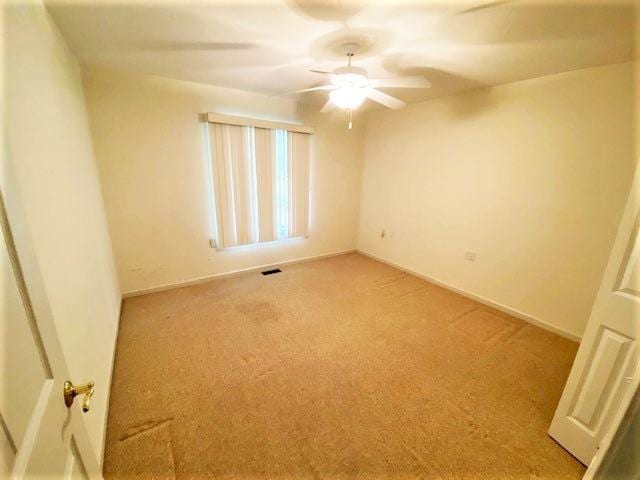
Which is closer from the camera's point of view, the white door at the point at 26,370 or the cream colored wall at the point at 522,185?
the white door at the point at 26,370

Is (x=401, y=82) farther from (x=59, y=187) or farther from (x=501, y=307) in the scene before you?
(x=501, y=307)

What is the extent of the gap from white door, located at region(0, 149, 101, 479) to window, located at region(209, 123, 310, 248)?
101 inches

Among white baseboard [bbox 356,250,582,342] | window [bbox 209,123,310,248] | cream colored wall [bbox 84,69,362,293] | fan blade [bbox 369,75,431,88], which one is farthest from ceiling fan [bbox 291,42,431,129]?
white baseboard [bbox 356,250,582,342]

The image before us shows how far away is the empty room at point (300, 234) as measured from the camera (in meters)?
1.07

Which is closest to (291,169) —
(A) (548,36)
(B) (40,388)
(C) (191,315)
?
(C) (191,315)

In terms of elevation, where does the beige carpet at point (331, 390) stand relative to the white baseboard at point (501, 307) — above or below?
below

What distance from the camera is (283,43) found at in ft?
5.90

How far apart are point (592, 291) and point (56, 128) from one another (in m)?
3.89

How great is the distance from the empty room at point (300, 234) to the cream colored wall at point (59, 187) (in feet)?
0.06

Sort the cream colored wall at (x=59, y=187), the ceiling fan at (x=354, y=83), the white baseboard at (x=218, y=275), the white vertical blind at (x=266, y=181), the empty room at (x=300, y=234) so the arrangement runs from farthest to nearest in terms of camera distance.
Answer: the white vertical blind at (x=266, y=181) < the white baseboard at (x=218, y=275) < the ceiling fan at (x=354, y=83) < the empty room at (x=300, y=234) < the cream colored wall at (x=59, y=187)

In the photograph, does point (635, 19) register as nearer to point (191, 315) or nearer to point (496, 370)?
point (496, 370)

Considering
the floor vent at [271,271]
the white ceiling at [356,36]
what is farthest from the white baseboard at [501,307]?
the white ceiling at [356,36]

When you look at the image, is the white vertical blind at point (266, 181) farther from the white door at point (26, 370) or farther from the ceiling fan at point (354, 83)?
→ the white door at point (26, 370)

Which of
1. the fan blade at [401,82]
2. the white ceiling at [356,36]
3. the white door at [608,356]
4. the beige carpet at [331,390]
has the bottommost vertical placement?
the beige carpet at [331,390]
